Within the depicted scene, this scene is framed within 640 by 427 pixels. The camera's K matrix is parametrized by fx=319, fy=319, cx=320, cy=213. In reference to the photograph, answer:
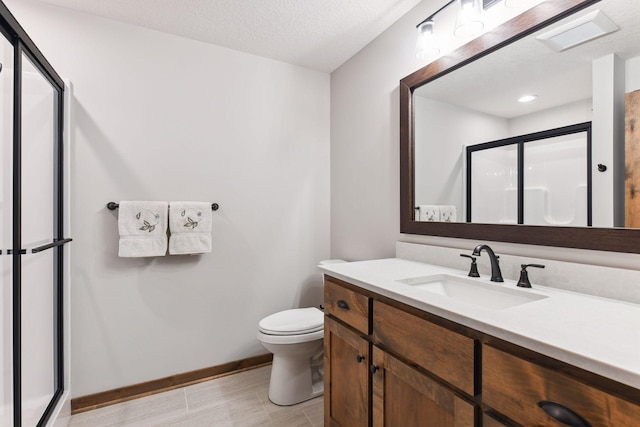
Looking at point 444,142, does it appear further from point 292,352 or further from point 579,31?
point 292,352

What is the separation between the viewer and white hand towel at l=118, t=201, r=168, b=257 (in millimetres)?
1893

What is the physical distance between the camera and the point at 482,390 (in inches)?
32.8

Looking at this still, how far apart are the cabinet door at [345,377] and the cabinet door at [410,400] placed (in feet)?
0.22

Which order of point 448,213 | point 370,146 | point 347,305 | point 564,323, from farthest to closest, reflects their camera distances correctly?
1. point 370,146
2. point 448,213
3. point 347,305
4. point 564,323

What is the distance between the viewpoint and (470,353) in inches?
33.9

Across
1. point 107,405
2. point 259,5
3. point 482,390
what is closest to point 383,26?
point 259,5

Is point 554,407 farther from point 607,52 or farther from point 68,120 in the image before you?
point 68,120

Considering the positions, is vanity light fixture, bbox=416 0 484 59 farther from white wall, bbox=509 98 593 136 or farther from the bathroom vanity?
the bathroom vanity

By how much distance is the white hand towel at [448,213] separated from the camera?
1.64m

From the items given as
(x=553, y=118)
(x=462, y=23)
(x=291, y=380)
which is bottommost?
(x=291, y=380)

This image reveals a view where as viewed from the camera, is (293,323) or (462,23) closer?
(462,23)

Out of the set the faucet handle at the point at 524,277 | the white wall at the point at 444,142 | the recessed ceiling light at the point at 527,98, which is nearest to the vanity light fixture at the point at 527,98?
the recessed ceiling light at the point at 527,98

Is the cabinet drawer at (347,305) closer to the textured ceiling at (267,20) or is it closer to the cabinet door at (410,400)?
the cabinet door at (410,400)

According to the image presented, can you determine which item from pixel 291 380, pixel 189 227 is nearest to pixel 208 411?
pixel 291 380
